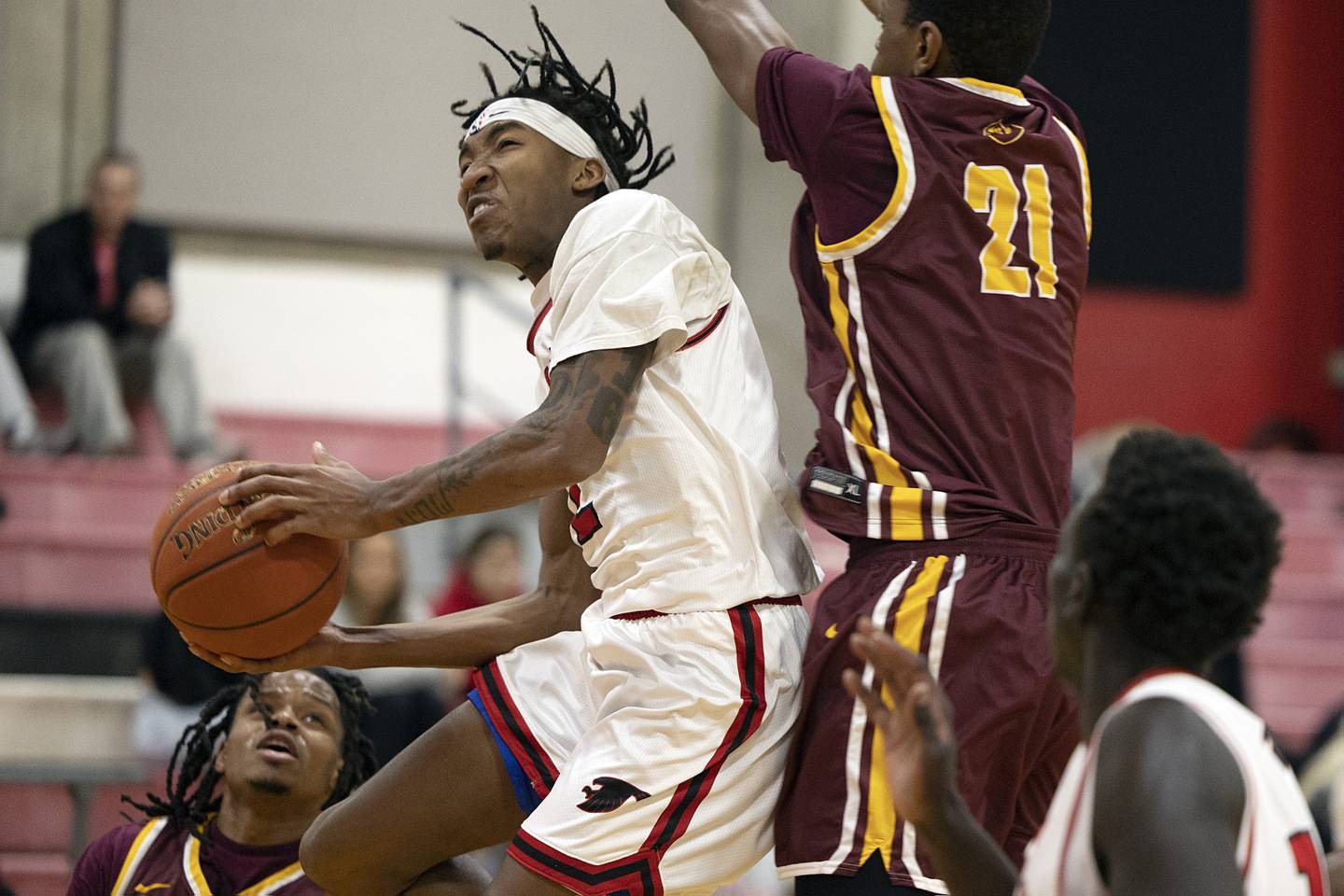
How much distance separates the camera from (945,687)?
113 inches

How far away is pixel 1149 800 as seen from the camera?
6.54 feet

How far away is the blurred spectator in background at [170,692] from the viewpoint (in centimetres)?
645

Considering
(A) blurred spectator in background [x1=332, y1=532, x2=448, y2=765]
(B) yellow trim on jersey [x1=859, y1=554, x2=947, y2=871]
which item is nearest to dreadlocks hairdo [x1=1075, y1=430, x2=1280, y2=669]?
(B) yellow trim on jersey [x1=859, y1=554, x2=947, y2=871]

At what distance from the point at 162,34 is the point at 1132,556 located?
9.08 metres

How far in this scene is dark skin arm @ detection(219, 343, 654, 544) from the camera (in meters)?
2.94

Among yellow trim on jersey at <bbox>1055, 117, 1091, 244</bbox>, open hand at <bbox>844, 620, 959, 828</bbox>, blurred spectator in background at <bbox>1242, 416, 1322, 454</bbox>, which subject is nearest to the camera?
open hand at <bbox>844, 620, 959, 828</bbox>

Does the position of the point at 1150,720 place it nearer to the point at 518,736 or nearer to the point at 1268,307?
the point at 518,736

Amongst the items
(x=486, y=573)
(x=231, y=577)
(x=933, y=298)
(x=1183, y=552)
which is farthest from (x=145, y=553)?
(x=1183, y=552)

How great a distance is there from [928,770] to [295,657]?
4.84 feet

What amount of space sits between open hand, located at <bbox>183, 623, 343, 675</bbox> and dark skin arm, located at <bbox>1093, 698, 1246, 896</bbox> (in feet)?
5.71

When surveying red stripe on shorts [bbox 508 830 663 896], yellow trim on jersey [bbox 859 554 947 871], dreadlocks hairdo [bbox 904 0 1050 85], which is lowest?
red stripe on shorts [bbox 508 830 663 896]

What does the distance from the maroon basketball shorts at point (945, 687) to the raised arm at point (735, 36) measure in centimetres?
87

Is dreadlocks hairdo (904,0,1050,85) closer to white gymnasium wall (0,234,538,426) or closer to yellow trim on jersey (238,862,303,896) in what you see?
yellow trim on jersey (238,862,303,896)

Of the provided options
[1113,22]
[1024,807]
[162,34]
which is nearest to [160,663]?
[1024,807]
